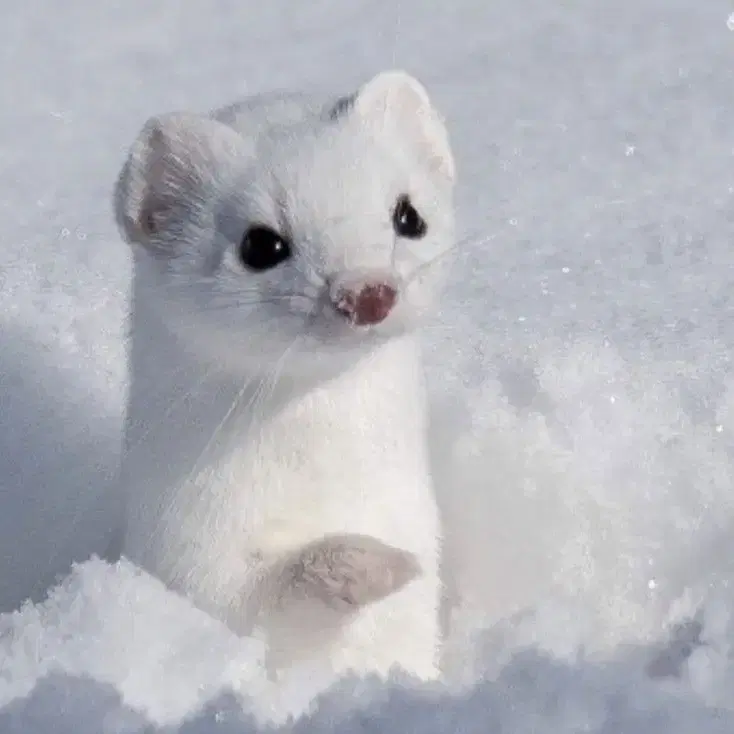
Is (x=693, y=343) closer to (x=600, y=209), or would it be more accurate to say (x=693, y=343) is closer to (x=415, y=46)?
(x=600, y=209)

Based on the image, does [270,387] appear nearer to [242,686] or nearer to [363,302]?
[363,302]

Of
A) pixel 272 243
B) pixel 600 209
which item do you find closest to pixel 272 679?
pixel 272 243

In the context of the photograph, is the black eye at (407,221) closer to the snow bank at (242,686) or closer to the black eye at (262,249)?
the black eye at (262,249)

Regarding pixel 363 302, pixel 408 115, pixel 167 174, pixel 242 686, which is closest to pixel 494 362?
pixel 408 115

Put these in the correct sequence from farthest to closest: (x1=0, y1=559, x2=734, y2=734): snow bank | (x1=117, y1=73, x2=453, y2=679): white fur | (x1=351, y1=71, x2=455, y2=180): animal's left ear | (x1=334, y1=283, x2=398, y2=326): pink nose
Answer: (x1=351, y1=71, x2=455, y2=180): animal's left ear, (x1=117, y1=73, x2=453, y2=679): white fur, (x1=334, y1=283, x2=398, y2=326): pink nose, (x1=0, y1=559, x2=734, y2=734): snow bank

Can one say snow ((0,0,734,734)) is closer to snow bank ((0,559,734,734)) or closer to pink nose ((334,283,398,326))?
A: snow bank ((0,559,734,734))

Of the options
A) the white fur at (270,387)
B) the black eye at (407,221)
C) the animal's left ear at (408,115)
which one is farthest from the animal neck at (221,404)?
the animal's left ear at (408,115)

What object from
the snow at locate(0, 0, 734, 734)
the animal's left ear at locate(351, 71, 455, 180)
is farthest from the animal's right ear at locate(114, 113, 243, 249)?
the snow at locate(0, 0, 734, 734)
